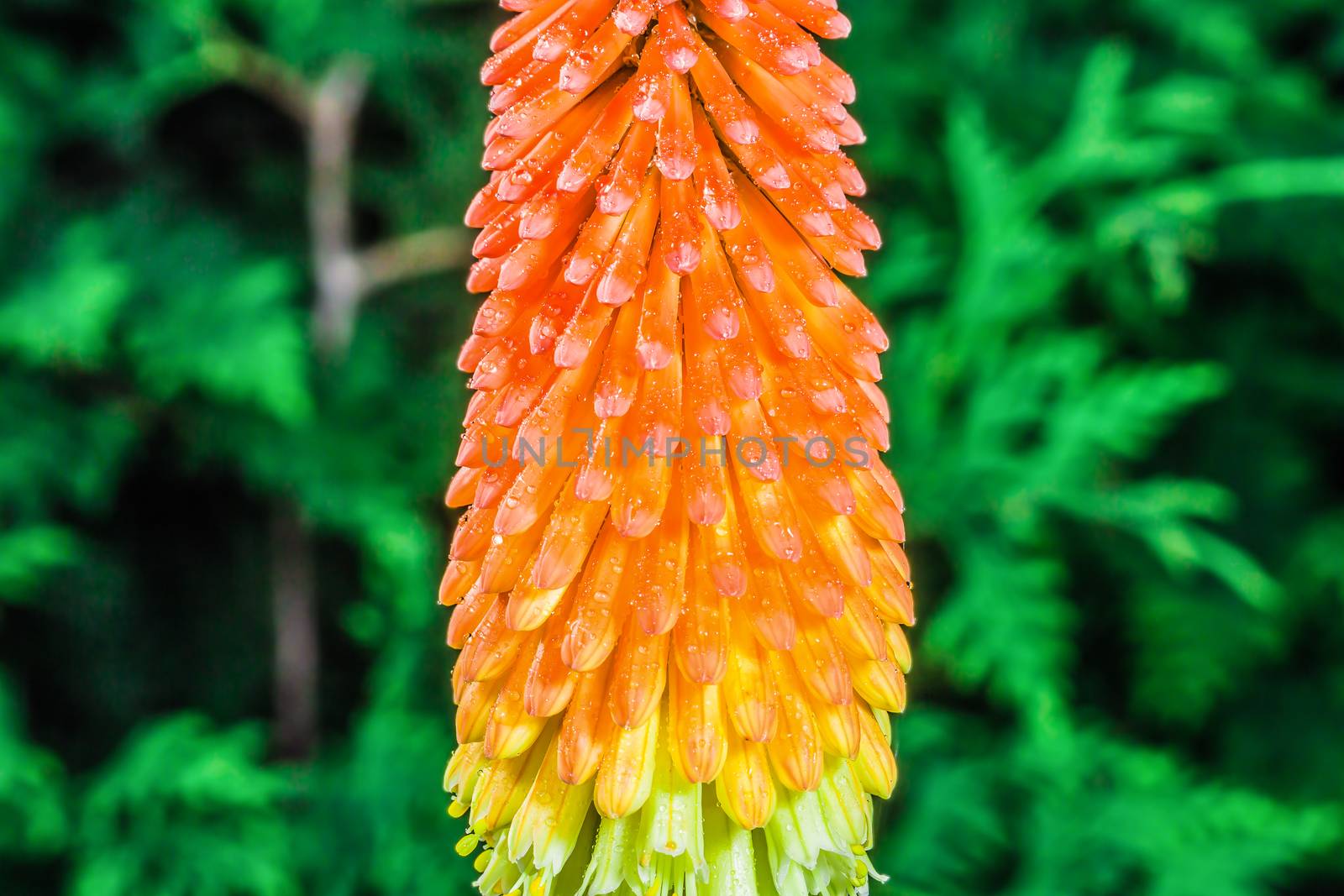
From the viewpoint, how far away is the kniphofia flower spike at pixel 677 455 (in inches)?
46.8

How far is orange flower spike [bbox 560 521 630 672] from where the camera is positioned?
119 cm

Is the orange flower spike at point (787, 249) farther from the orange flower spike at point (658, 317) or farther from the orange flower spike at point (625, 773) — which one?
the orange flower spike at point (625, 773)

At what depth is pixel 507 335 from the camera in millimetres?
1268

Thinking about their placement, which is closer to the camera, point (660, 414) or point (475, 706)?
point (660, 414)

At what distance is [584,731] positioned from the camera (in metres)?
1.22

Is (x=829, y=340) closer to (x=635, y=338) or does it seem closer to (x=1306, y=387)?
(x=635, y=338)

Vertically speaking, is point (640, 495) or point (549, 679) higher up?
point (640, 495)

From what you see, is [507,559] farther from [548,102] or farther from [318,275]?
[318,275]

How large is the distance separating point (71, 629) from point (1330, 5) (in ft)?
14.7

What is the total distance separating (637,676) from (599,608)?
0.09m

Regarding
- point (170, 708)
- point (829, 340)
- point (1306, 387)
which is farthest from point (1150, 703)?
point (170, 708)

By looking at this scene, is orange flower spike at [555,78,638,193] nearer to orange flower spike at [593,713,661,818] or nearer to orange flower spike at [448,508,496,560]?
orange flower spike at [448,508,496,560]

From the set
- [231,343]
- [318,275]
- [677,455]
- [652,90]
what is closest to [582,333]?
[677,455]

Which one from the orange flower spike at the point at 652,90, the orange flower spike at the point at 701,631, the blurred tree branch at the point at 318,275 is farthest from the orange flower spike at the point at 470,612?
the blurred tree branch at the point at 318,275
